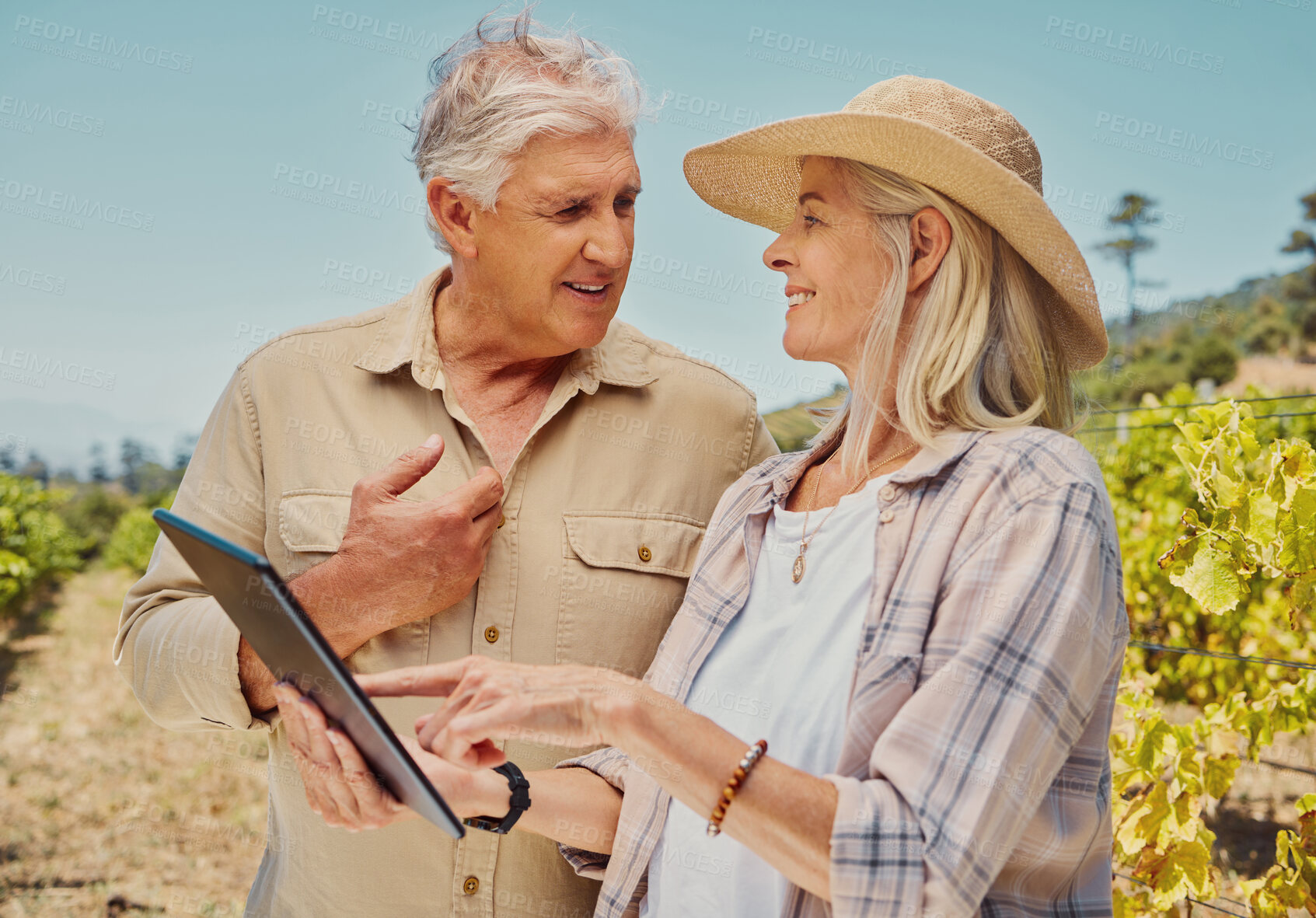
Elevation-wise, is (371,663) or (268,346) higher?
(268,346)

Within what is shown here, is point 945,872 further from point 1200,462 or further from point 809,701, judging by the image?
point 1200,462

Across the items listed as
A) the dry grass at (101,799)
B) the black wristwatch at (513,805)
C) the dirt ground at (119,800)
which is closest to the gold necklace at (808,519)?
the black wristwatch at (513,805)

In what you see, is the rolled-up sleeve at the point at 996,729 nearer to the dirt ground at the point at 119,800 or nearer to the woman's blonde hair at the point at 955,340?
the woman's blonde hair at the point at 955,340

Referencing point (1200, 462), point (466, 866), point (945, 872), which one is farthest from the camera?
point (1200, 462)

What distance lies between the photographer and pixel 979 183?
1717 millimetres

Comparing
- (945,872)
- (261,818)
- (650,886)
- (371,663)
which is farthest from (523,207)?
(261,818)

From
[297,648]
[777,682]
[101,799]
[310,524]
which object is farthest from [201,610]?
[101,799]

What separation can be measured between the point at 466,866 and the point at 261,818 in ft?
18.5

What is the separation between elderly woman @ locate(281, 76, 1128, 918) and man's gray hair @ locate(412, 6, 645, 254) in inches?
11.9

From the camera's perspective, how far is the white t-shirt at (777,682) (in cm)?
160

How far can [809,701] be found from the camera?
161 cm

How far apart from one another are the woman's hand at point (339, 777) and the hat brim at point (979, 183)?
1339 millimetres

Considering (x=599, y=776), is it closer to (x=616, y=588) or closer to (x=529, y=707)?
(x=616, y=588)

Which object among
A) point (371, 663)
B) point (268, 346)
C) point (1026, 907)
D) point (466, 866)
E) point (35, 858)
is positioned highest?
point (268, 346)
